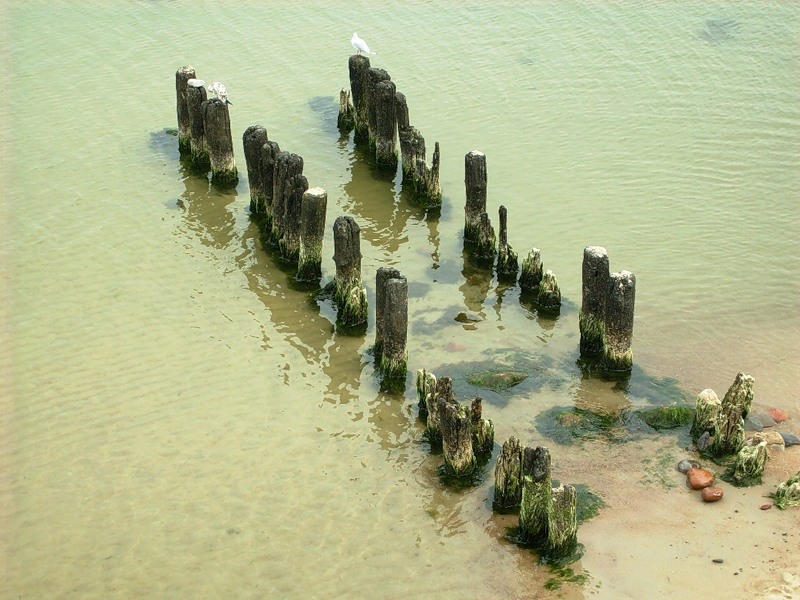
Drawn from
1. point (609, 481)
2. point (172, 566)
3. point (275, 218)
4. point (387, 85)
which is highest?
point (387, 85)

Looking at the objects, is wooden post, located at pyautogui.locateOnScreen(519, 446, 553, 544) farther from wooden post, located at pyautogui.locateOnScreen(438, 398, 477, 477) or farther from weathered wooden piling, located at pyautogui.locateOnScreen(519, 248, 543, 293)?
weathered wooden piling, located at pyautogui.locateOnScreen(519, 248, 543, 293)

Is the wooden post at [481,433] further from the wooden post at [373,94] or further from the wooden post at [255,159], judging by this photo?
the wooden post at [373,94]

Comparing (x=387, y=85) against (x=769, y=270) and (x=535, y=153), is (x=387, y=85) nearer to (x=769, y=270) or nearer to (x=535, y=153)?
(x=535, y=153)

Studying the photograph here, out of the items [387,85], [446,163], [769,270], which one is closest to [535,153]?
[446,163]

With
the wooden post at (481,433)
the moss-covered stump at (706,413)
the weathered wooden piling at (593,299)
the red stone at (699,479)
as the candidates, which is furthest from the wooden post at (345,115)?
the red stone at (699,479)

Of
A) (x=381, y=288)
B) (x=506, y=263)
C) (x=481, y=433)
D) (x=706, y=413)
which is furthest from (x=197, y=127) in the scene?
(x=706, y=413)
